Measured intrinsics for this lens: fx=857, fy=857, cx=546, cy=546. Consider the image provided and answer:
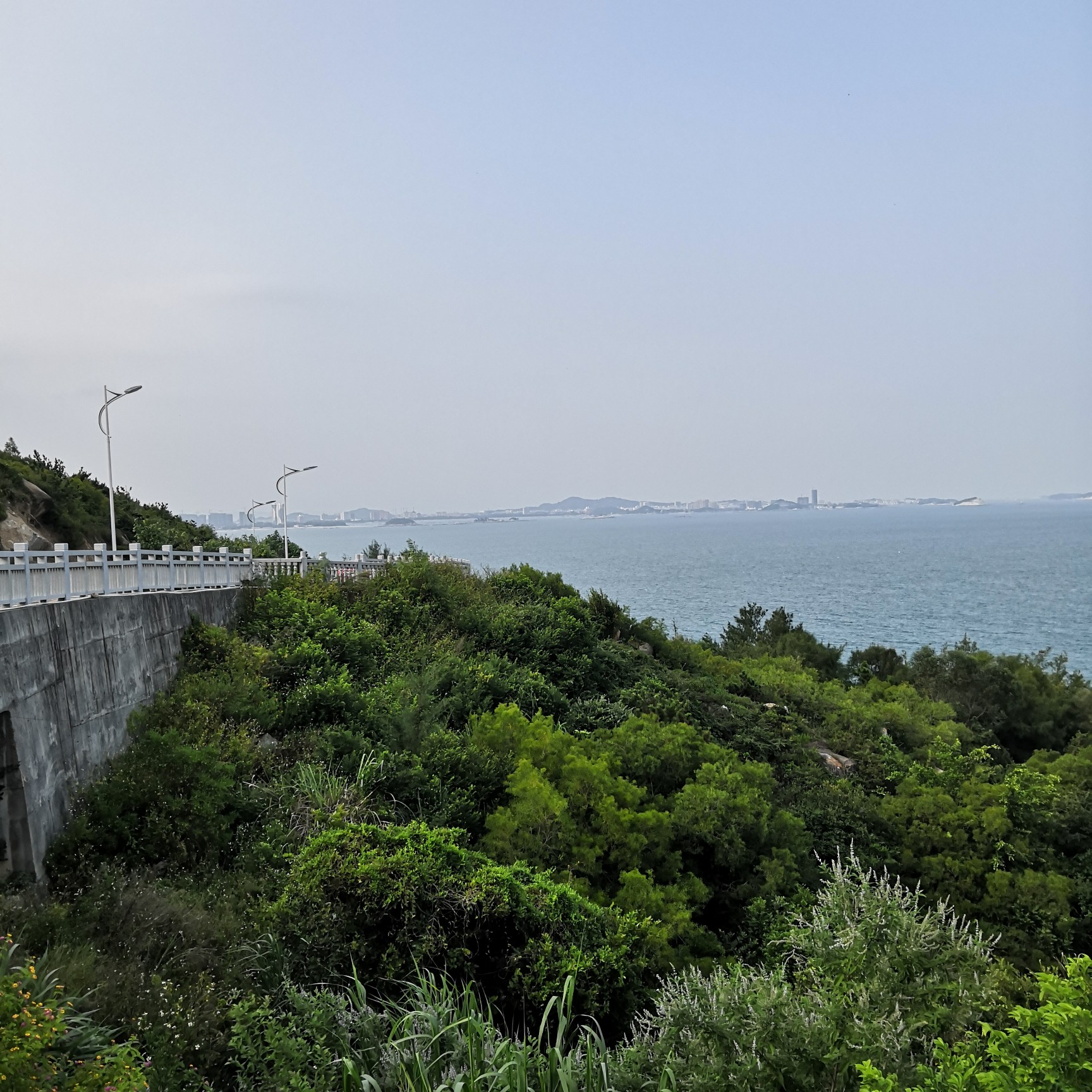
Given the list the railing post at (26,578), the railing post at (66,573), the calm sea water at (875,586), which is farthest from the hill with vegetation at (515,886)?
the calm sea water at (875,586)

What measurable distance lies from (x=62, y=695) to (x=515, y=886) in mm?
6510

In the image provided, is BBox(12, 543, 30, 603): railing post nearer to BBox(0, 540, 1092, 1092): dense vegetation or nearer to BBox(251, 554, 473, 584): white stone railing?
BBox(0, 540, 1092, 1092): dense vegetation

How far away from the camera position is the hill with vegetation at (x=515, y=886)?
709cm

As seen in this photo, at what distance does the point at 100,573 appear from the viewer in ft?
46.0

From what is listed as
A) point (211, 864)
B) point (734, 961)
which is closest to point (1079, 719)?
point (734, 961)

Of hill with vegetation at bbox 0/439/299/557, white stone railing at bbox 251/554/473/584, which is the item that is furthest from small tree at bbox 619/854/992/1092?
hill with vegetation at bbox 0/439/299/557

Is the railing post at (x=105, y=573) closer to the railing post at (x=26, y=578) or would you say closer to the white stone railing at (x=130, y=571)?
the white stone railing at (x=130, y=571)

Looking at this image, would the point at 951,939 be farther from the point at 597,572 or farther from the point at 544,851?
the point at 597,572

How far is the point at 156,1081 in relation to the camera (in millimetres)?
6848

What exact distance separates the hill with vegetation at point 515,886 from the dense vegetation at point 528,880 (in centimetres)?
5

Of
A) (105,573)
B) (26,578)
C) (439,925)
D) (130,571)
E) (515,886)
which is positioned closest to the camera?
(439,925)

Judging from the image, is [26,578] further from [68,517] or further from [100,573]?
[68,517]

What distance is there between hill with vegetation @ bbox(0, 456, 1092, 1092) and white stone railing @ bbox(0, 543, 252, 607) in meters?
1.35

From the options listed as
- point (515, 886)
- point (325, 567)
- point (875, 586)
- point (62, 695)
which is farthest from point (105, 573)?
point (875, 586)
